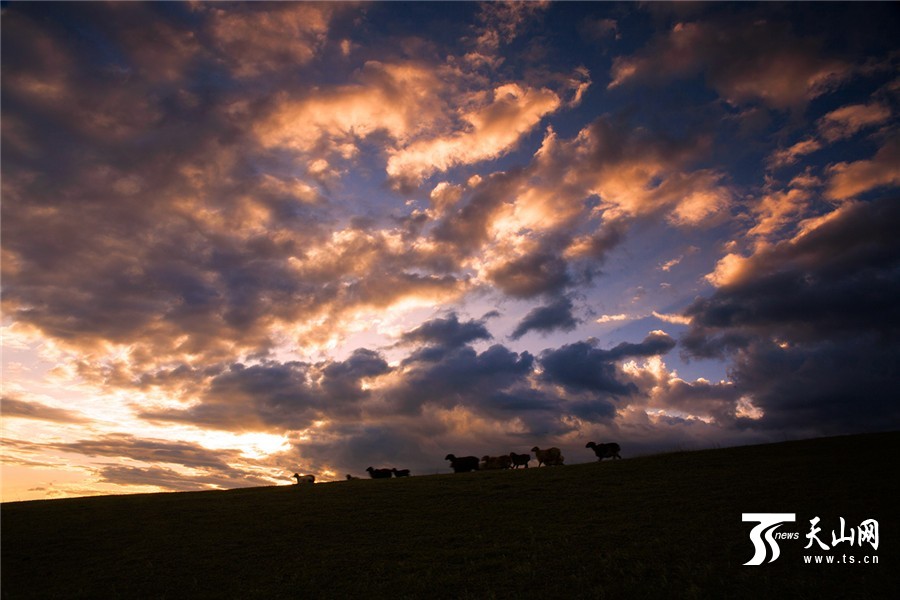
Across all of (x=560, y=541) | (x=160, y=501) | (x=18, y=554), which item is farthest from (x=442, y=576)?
(x=160, y=501)

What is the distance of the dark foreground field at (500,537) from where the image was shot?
47.5 feet

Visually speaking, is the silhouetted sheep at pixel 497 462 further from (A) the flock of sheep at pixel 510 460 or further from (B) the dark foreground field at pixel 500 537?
(B) the dark foreground field at pixel 500 537

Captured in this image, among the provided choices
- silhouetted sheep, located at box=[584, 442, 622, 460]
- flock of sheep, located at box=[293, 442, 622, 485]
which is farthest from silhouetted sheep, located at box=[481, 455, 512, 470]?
silhouetted sheep, located at box=[584, 442, 622, 460]

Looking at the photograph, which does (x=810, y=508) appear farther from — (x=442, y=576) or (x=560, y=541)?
(x=442, y=576)

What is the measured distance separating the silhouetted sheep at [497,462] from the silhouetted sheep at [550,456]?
294cm

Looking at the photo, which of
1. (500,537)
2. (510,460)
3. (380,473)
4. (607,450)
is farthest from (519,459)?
(500,537)

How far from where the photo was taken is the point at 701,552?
15750mm

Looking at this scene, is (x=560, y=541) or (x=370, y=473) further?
(x=370, y=473)

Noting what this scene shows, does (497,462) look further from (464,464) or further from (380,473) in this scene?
(380,473)

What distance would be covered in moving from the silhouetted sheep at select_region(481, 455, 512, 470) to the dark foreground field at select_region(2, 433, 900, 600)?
32.2 ft

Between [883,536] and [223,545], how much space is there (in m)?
25.6

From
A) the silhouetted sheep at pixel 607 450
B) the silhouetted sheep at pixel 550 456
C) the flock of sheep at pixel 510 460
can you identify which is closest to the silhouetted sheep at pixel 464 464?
the flock of sheep at pixel 510 460

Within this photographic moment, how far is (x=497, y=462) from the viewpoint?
4456 cm

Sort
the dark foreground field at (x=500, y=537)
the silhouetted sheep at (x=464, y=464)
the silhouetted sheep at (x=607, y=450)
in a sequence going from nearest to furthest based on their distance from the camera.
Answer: the dark foreground field at (x=500, y=537) → the silhouetted sheep at (x=607, y=450) → the silhouetted sheep at (x=464, y=464)
